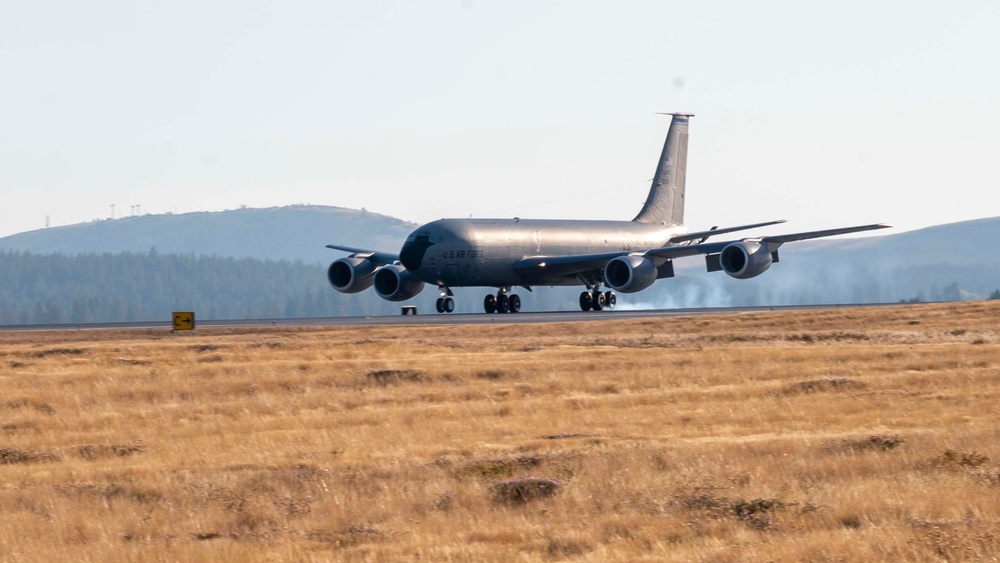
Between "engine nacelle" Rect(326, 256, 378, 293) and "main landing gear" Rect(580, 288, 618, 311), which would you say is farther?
"engine nacelle" Rect(326, 256, 378, 293)

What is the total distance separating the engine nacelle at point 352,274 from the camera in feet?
259

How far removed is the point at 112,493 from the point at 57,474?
2669 mm

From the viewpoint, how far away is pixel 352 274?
3108 inches

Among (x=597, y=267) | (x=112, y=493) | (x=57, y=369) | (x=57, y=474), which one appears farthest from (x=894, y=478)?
(x=597, y=267)

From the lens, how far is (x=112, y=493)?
19.1m

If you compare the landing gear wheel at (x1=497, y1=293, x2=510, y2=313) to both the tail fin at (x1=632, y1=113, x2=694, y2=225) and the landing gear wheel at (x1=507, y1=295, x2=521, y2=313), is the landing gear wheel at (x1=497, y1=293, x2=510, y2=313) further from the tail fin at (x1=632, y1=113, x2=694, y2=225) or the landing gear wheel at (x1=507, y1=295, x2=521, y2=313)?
the tail fin at (x1=632, y1=113, x2=694, y2=225)

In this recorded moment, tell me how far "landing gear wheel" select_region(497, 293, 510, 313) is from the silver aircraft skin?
5 centimetres

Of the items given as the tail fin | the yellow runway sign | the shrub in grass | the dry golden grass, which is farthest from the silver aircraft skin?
the shrub in grass

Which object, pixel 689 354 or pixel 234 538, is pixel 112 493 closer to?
pixel 234 538

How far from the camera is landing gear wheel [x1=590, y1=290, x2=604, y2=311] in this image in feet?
254

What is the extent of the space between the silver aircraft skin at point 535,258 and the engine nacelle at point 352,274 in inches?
2.2

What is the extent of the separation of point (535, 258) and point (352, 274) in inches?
435

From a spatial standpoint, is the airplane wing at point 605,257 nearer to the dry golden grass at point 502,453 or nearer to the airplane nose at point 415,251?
the airplane nose at point 415,251

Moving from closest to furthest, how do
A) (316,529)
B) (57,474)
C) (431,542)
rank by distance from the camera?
(431,542) < (316,529) < (57,474)
